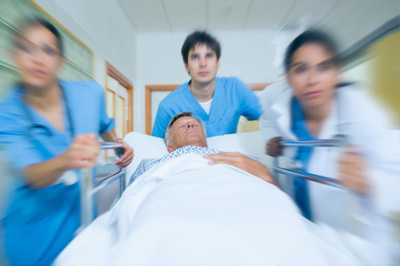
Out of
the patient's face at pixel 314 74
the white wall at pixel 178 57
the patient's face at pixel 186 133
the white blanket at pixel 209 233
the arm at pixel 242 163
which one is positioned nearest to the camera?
the white blanket at pixel 209 233

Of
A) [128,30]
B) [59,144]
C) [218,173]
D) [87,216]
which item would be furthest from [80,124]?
[128,30]

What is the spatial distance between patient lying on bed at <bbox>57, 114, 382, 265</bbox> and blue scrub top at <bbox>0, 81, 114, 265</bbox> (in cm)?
7

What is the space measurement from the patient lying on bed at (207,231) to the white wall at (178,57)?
188 centimetres

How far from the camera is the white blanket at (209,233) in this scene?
426 millimetres

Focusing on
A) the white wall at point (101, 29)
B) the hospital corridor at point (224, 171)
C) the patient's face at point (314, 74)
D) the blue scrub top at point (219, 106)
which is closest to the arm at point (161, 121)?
the blue scrub top at point (219, 106)

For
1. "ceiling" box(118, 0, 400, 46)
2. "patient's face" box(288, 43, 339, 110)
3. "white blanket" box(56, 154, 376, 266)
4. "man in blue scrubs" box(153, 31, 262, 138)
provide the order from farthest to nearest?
"ceiling" box(118, 0, 400, 46) < "man in blue scrubs" box(153, 31, 262, 138) < "patient's face" box(288, 43, 339, 110) < "white blanket" box(56, 154, 376, 266)

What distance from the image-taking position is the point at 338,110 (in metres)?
0.60

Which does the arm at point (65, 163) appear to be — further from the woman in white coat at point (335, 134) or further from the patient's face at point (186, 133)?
the patient's face at point (186, 133)

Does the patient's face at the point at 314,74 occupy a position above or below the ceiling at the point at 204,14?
below

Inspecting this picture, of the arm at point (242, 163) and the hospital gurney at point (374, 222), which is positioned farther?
the arm at point (242, 163)

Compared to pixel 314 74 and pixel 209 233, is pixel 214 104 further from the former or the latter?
pixel 209 233

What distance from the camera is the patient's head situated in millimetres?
1293

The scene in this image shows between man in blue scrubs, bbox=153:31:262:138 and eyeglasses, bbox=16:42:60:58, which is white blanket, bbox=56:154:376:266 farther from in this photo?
man in blue scrubs, bbox=153:31:262:138

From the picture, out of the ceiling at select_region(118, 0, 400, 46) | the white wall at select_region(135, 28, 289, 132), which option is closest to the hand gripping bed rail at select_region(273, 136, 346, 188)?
the ceiling at select_region(118, 0, 400, 46)
